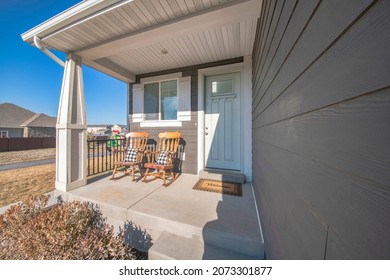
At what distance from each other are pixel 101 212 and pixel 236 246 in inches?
69.5

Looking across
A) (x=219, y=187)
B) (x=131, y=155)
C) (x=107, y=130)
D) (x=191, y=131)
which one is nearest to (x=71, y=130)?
(x=131, y=155)

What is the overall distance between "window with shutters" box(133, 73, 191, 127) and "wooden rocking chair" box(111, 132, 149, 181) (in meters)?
0.43

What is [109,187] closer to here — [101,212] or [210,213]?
[101,212]

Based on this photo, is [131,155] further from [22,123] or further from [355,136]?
[22,123]

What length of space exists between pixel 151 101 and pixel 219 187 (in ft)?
8.89

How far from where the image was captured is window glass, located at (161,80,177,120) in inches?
144

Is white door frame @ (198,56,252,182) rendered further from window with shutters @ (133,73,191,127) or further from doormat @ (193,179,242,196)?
window with shutters @ (133,73,191,127)

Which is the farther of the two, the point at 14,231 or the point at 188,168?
the point at 188,168

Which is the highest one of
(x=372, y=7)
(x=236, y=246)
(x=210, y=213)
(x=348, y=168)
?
(x=372, y=7)

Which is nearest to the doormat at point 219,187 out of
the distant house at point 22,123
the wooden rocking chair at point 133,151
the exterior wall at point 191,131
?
the exterior wall at point 191,131

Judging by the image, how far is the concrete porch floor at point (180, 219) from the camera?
1.40m

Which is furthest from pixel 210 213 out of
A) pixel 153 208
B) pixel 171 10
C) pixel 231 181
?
pixel 171 10

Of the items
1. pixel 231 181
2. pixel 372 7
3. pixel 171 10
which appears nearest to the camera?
pixel 372 7
